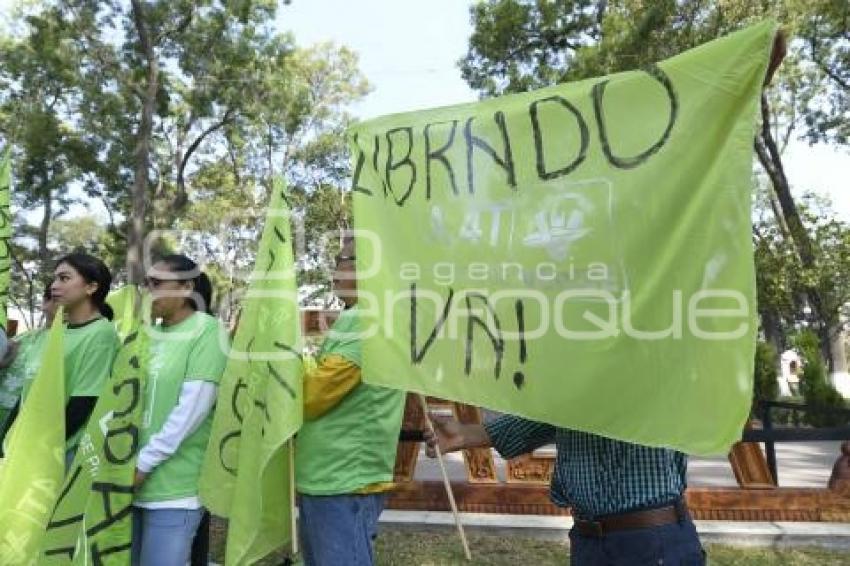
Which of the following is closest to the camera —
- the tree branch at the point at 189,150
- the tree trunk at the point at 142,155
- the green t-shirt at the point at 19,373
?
the green t-shirt at the point at 19,373

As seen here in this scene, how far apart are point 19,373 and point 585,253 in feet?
8.40

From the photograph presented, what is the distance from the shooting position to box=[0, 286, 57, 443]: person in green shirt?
3219mm

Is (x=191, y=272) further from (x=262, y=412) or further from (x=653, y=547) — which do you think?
(x=653, y=547)

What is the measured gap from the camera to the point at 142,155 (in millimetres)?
14672

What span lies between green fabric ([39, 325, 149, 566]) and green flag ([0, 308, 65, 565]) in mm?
84

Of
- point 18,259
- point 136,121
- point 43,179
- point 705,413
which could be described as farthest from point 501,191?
point 18,259

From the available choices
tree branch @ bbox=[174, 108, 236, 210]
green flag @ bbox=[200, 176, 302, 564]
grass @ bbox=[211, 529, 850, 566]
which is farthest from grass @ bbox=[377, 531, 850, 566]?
tree branch @ bbox=[174, 108, 236, 210]

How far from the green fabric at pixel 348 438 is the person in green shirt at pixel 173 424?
40cm

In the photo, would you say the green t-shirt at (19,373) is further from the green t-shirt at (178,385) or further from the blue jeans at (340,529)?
the blue jeans at (340,529)

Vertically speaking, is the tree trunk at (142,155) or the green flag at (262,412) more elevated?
the tree trunk at (142,155)

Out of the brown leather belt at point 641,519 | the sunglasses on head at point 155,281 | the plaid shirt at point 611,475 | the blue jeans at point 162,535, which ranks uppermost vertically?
the sunglasses on head at point 155,281

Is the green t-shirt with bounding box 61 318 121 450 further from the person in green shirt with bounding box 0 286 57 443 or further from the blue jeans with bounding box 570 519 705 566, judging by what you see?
the blue jeans with bounding box 570 519 705 566

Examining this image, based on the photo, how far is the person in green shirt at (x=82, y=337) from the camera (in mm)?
2844

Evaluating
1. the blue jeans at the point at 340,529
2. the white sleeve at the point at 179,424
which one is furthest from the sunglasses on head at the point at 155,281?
the blue jeans at the point at 340,529
